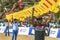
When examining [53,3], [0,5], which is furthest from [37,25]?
[0,5]

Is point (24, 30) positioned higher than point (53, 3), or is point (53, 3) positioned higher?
point (53, 3)

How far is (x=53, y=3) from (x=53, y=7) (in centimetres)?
96

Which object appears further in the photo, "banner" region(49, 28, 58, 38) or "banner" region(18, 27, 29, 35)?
"banner" region(18, 27, 29, 35)

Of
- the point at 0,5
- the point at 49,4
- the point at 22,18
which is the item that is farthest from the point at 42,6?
the point at 0,5

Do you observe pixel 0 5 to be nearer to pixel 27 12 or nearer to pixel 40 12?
pixel 27 12

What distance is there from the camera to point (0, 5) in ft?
170

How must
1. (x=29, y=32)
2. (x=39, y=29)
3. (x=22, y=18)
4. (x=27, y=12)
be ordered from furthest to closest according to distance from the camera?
(x=22, y=18), (x=27, y=12), (x=29, y=32), (x=39, y=29)

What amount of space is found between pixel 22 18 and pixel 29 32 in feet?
23.5

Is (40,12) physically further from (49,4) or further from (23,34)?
(49,4)

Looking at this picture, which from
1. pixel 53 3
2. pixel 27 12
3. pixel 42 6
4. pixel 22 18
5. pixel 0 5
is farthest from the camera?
pixel 0 5

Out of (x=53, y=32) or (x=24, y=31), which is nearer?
(x=53, y=32)

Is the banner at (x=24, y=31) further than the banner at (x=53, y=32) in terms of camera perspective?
Yes

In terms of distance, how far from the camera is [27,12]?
29750 millimetres

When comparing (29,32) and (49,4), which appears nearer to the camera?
(49,4)
